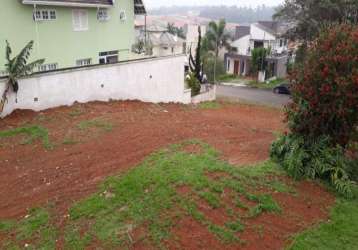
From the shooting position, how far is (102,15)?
23.9 meters

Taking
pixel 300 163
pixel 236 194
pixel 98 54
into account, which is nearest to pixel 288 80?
pixel 300 163

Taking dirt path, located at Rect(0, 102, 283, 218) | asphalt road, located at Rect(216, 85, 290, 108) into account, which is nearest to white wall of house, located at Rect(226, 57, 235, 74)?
asphalt road, located at Rect(216, 85, 290, 108)

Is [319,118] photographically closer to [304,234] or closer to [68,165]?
[304,234]

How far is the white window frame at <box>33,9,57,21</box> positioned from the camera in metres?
19.6

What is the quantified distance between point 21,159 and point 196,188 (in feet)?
18.5

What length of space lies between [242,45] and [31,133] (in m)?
52.2

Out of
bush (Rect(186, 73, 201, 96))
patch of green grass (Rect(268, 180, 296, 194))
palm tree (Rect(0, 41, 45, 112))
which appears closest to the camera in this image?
patch of green grass (Rect(268, 180, 296, 194))

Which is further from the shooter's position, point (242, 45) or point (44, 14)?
point (242, 45)

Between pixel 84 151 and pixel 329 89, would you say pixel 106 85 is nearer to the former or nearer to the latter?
pixel 84 151

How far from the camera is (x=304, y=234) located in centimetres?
647

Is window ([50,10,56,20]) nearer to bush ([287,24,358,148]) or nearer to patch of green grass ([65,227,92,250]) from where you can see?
bush ([287,24,358,148])

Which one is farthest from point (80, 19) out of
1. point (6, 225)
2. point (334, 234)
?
point (334, 234)

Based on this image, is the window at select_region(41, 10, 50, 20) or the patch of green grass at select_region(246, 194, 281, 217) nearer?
the patch of green grass at select_region(246, 194, 281, 217)

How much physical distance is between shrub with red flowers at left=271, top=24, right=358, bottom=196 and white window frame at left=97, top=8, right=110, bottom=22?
59.0 ft
